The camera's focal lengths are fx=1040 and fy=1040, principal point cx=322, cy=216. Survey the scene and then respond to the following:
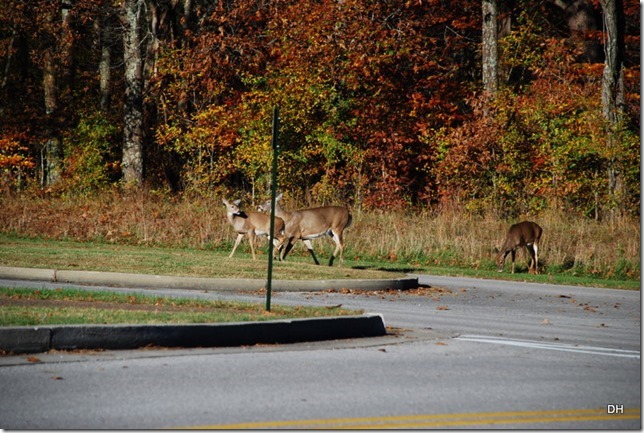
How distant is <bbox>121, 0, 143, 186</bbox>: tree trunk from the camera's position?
A: 41281 millimetres

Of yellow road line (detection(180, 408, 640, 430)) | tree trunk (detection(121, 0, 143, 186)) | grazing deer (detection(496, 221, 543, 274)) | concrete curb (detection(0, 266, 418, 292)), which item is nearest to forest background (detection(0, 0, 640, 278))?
tree trunk (detection(121, 0, 143, 186))

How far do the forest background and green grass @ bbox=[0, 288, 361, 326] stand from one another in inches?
593

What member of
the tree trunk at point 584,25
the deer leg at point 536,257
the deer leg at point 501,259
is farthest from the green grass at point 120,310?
the tree trunk at point 584,25

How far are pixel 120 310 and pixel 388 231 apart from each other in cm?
1829

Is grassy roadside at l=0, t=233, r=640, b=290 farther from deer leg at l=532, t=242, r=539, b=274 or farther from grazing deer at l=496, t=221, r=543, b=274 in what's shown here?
grazing deer at l=496, t=221, r=543, b=274

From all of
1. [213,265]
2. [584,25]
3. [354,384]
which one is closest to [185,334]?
[354,384]

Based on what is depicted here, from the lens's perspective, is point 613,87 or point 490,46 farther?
point 490,46

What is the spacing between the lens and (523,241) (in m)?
26.6

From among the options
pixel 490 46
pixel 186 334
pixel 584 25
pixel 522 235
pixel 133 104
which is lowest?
pixel 186 334

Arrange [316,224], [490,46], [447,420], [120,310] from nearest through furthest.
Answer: [447,420], [120,310], [316,224], [490,46]

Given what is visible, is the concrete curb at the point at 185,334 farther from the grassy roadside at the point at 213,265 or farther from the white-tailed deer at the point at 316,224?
the white-tailed deer at the point at 316,224

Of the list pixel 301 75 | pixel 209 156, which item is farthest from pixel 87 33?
pixel 301 75

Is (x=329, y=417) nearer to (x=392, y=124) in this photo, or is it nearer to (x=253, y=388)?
(x=253, y=388)

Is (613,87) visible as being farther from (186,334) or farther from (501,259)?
(186,334)
